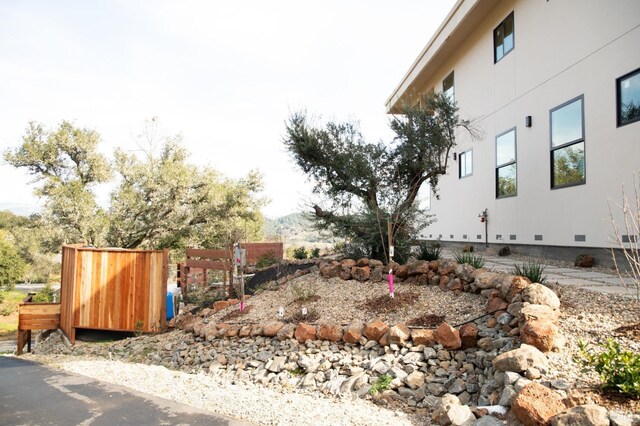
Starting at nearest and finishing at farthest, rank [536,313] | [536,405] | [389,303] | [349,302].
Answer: [536,405] → [536,313] → [389,303] → [349,302]

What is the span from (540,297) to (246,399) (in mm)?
3053

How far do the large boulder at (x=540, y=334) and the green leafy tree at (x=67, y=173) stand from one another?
1546 cm

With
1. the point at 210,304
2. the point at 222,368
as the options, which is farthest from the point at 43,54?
the point at 222,368

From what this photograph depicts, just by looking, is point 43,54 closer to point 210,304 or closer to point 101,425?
point 210,304

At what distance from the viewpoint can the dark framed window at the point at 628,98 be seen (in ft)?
19.1

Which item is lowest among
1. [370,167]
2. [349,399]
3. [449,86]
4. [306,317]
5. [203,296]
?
[203,296]

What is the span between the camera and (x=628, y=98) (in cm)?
597

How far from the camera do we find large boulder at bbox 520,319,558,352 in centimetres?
311

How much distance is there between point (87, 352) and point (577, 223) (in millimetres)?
9113

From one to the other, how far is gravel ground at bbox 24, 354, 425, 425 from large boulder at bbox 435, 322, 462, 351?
1.10 meters

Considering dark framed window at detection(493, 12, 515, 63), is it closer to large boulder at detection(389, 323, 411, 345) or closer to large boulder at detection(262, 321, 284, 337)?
large boulder at detection(389, 323, 411, 345)

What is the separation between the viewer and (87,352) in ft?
21.3

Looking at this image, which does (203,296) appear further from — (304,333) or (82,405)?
(82,405)

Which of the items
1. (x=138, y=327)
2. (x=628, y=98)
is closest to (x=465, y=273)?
(x=628, y=98)
